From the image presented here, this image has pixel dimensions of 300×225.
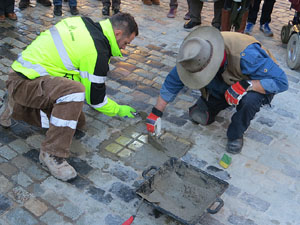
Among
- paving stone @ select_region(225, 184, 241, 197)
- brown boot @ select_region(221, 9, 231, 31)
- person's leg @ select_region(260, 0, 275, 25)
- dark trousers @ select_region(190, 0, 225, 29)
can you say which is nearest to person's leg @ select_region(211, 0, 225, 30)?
dark trousers @ select_region(190, 0, 225, 29)

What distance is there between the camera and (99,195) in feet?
9.74

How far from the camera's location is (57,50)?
306 cm

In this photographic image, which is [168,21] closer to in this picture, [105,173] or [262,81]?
[262,81]

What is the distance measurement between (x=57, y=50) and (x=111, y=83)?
1.59m

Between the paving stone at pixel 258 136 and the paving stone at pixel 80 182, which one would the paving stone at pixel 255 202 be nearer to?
the paving stone at pixel 258 136

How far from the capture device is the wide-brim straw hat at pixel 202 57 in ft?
10.1

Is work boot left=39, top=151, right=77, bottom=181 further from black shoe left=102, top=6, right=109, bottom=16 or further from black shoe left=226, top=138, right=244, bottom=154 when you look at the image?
black shoe left=102, top=6, right=109, bottom=16

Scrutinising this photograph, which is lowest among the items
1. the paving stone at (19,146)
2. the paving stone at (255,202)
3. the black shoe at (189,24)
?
the paving stone at (255,202)

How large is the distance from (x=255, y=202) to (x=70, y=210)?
5.12 ft

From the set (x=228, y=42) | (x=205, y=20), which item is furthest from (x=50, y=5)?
(x=228, y=42)

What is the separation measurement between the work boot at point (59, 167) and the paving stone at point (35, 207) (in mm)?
286

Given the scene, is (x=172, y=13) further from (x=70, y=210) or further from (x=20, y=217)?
(x=20, y=217)

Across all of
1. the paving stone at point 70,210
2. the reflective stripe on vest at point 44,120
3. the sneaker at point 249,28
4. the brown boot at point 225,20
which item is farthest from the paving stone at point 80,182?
the sneaker at point 249,28

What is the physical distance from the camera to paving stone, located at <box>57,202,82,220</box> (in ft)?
9.04
